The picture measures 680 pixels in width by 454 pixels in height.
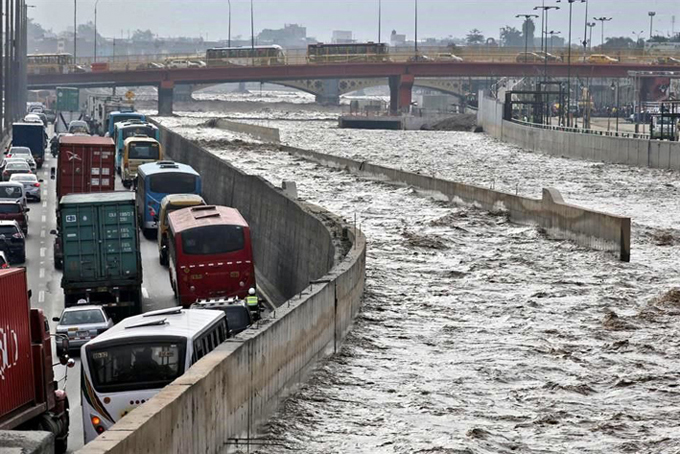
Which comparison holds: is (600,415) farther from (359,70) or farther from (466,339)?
(359,70)

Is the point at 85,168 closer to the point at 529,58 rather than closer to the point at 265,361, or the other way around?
the point at 265,361

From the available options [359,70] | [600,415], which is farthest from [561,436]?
[359,70]

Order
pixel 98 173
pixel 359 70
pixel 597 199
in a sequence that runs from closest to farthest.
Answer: pixel 98 173 → pixel 597 199 → pixel 359 70

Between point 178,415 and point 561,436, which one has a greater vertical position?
point 178,415

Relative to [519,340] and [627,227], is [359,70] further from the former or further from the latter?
[519,340]

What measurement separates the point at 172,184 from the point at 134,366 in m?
34.6

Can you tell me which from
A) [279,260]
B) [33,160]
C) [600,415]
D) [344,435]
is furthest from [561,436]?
[33,160]

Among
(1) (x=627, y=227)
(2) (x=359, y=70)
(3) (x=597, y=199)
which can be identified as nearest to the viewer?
(1) (x=627, y=227)

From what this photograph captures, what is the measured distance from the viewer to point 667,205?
6519cm

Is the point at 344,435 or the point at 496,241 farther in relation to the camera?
the point at 496,241

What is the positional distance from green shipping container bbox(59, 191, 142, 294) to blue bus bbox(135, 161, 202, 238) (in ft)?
48.6

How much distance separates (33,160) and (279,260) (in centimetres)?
4588

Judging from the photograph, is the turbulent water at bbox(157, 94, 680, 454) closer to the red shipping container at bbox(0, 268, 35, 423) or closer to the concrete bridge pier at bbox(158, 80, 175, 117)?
the red shipping container at bbox(0, 268, 35, 423)

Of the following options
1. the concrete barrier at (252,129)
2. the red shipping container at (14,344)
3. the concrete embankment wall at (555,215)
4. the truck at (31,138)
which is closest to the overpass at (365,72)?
the concrete barrier at (252,129)
